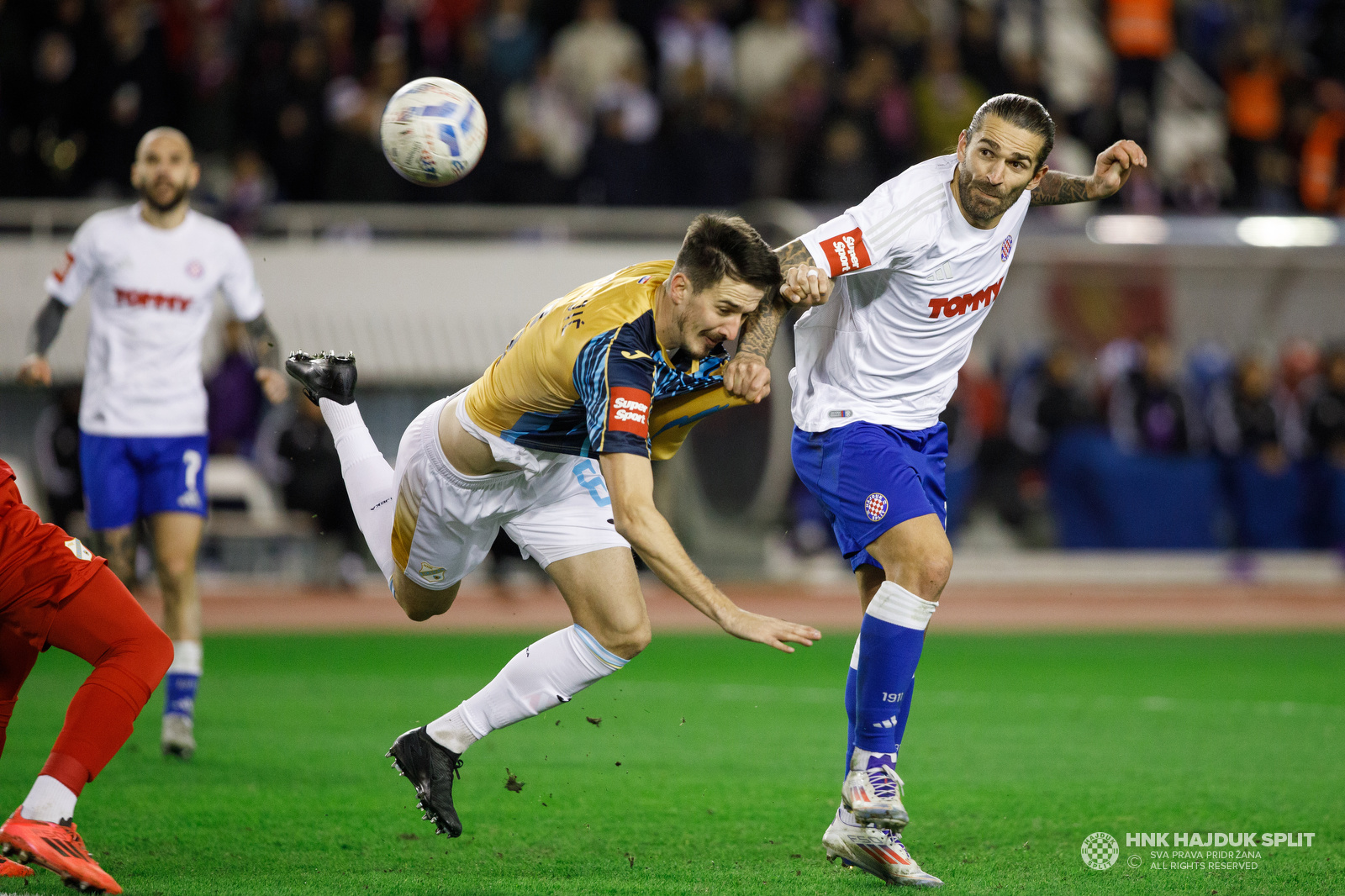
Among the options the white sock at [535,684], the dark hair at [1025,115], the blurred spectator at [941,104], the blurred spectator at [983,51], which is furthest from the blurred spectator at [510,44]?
the white sock at [535,684]

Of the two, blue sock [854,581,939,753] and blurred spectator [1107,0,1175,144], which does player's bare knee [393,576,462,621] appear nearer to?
blue sock [854,581,939,753]

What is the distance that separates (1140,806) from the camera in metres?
6.05

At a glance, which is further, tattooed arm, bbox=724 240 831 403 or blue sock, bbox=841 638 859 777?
blue sock, bbox=841 638 859 777

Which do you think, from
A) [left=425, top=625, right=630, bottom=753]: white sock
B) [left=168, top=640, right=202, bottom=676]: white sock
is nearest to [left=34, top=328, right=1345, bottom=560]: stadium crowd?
[left=168, top=640, right=202, bottom=676]: white sock

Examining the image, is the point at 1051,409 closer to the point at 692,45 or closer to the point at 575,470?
the point at 692,45

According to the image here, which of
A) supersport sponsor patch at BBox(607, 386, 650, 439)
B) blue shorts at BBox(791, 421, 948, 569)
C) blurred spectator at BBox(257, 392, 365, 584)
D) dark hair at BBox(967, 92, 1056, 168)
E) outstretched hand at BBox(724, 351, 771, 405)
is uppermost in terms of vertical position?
dark hair at BBox(967, 92, 1056, 168)

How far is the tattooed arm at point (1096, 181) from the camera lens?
5648 millimetres

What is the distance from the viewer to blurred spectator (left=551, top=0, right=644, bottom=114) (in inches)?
667

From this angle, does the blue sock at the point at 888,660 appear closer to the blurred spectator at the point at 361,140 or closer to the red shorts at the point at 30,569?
the red shorts at the point at 30,569

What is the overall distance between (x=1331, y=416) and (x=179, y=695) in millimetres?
13086

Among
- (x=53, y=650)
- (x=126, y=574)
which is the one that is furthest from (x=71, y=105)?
(x=126, y=574)

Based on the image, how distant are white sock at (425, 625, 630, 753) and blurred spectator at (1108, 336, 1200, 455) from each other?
11.6 m

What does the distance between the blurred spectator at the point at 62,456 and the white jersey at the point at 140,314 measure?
7259mm

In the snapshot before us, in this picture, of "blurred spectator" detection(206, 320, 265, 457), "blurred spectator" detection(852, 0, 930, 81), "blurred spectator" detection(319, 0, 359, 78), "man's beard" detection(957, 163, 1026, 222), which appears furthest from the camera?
"blurred spectator" detection(852, 0, 930, 81)
